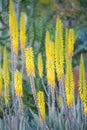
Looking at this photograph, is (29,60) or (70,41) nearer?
(29,60)

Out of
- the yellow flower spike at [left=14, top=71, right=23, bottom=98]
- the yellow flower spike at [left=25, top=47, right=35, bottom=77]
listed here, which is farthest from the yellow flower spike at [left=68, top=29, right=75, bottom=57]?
the yellow flower spike at [left=14, top=71, right=23, bottom=98]

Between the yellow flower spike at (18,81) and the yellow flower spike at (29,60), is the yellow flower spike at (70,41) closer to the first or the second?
the yellow flower spike at (29,60)

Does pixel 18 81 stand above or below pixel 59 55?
below

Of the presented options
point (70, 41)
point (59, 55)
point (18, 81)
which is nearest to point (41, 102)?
point (18, 81)

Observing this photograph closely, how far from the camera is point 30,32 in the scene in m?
4.83

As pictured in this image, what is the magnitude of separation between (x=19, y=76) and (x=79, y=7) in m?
6.31

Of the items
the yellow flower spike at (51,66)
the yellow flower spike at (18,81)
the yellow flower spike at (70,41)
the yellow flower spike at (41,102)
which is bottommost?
the yellow flower spike at (41,102)

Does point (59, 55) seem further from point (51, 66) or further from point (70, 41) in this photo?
point (70, 41)

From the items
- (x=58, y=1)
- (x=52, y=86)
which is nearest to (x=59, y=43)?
(x=52, y=86)

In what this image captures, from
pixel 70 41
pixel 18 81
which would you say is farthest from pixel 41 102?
pixel 70 41

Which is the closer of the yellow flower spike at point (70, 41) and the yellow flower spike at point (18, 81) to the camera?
the yellow flower spike at point (18, 81)

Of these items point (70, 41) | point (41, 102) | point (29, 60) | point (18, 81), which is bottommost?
point (41, 102)

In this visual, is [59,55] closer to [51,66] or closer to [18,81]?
[51,66]

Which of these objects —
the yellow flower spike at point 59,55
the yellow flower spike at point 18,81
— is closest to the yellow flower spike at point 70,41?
the yellow flower spike at point 59,55
